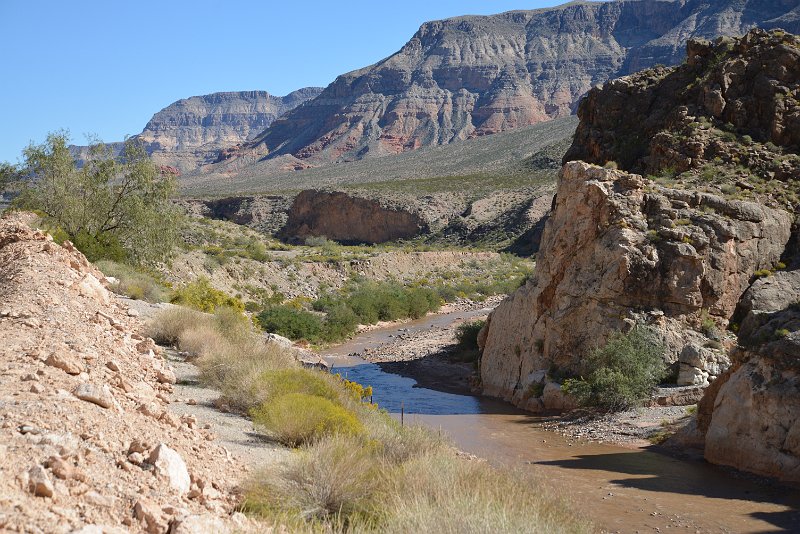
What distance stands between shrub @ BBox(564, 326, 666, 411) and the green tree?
16.6 m

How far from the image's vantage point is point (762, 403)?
13531 mm

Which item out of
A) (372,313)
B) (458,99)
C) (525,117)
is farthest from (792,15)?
(372,313)

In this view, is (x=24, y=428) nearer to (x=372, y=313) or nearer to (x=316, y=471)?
(x=316, y=471)

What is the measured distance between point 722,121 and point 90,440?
22008 millimetres

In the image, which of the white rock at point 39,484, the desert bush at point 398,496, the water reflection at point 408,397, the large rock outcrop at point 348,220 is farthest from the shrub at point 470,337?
the large rock outcrop at point 348,220

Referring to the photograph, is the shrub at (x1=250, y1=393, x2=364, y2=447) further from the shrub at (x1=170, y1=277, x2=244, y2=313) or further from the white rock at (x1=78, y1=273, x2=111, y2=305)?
the shrub at (x1=170, y1=277, x2=244, y2=313)

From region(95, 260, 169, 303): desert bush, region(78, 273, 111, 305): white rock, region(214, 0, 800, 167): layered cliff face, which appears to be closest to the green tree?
region(95, 260, 169, 303): desert bush

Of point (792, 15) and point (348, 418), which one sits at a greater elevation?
point (792, 15)

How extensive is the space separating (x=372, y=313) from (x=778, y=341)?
31475 mm

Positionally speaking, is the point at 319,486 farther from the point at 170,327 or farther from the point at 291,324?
the point at 291,324

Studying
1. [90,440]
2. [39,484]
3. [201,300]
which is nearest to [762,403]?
[90,440]

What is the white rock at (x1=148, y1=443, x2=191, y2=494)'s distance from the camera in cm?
645

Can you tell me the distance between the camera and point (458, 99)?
189 meters

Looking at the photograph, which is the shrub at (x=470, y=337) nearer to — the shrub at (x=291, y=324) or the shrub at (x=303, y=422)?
the shrub at (x=291, y=324)
